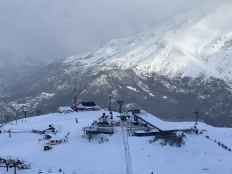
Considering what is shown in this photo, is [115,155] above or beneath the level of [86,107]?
beneath

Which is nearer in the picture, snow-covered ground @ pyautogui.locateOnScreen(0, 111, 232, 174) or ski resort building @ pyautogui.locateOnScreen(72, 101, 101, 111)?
snow-covered ground @ pyautogui.locateOnScreen(0, 111, 232, 174)

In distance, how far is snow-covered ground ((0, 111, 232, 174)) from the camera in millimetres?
98625

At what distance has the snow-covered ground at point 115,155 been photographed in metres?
98.6

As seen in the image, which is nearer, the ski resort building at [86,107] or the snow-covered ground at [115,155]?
the snow-covered ground at [115,155]

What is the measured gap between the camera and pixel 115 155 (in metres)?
107

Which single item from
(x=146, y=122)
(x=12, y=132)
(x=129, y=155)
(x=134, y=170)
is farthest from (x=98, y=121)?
(x=134, y=170)

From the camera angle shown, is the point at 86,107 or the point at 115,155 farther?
the point at 86,107

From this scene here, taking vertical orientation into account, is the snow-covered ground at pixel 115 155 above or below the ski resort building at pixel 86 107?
below

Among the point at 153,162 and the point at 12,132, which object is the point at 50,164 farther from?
the point at 12,132

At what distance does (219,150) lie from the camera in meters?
116

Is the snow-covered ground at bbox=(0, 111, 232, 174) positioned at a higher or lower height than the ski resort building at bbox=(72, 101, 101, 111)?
lower

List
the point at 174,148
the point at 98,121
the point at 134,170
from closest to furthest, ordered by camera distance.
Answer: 1. the point at 134,170
2. the point at 174,148
3. the point at 98,121

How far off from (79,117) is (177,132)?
110 feet

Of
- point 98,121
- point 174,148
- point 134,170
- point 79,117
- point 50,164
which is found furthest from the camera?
point 79,117
